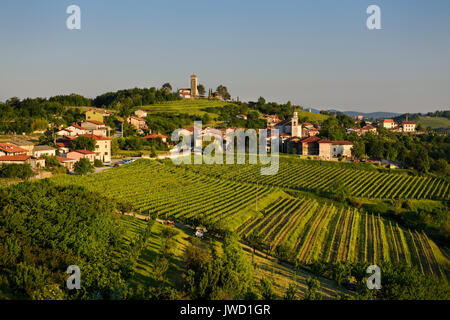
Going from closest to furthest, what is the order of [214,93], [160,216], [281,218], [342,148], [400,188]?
[160,216]
[281,218]
[400,188]
[342,148]
[214,93]

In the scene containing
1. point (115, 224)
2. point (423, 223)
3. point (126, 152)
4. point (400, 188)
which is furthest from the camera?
point (126, 152)

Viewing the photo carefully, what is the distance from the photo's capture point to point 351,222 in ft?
97.8

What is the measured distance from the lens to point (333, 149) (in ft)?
183

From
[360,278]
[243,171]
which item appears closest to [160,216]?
[360,278]

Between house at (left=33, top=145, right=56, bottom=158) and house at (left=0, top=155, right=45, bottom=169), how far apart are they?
273 centimetres

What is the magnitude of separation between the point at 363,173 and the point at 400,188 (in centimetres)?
624

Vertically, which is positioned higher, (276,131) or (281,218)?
(276,131)

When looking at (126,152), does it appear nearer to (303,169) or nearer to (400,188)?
(303,169)

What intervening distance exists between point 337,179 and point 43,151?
101 ft

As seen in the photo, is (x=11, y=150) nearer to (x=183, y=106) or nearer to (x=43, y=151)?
(x=43, y=151)

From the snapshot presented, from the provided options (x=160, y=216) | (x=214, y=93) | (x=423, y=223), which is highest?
(x=214, y=93)

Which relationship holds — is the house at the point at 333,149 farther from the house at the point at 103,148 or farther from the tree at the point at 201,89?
the tree at the point at 201,89

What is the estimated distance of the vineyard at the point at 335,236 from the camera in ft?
74.1

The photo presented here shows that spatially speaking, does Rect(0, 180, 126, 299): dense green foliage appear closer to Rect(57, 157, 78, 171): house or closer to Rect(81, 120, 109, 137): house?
Rect(57, 157, 78, 171): house
